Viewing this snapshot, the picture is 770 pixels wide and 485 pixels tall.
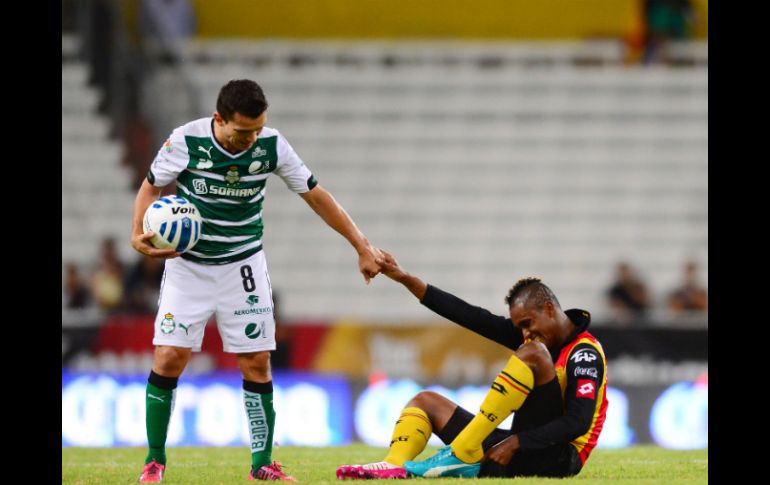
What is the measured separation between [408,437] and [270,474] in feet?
2.51

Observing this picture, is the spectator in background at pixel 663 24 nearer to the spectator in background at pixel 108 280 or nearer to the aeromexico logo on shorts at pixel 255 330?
the spectator in background at pixel 108 280

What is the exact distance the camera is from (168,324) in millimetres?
7043

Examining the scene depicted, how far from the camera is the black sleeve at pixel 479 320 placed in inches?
285

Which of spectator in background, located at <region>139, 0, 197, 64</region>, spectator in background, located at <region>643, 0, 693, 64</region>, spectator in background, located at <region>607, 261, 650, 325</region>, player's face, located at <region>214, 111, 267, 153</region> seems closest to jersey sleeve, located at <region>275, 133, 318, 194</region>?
player's face, located at <region>214, 111, 267, 153</region>

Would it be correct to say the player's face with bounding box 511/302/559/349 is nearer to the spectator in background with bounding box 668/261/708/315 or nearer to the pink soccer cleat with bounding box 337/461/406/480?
the pink soccer cleat with bounding box 337/461/406/480

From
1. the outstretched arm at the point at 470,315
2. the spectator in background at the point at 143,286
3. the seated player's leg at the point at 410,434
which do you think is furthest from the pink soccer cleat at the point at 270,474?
the spectator in background at the point at 143,286

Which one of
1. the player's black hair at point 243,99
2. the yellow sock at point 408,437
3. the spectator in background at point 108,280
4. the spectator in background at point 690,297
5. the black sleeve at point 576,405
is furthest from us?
the spectator in background at point 690,297

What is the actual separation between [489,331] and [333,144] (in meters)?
11.4

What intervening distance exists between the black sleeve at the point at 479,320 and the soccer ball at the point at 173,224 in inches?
52.6

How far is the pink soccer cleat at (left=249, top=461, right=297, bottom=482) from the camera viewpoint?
22.9 feet

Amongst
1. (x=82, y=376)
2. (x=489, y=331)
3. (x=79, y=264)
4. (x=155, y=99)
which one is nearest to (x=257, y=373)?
(x=489, y=331)

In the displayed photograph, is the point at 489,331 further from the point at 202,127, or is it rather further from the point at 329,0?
the point at 329,0

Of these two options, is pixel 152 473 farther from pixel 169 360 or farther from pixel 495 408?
pixel 495 408

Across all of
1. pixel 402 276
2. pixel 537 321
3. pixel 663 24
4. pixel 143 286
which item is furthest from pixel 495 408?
pixel 663 24
